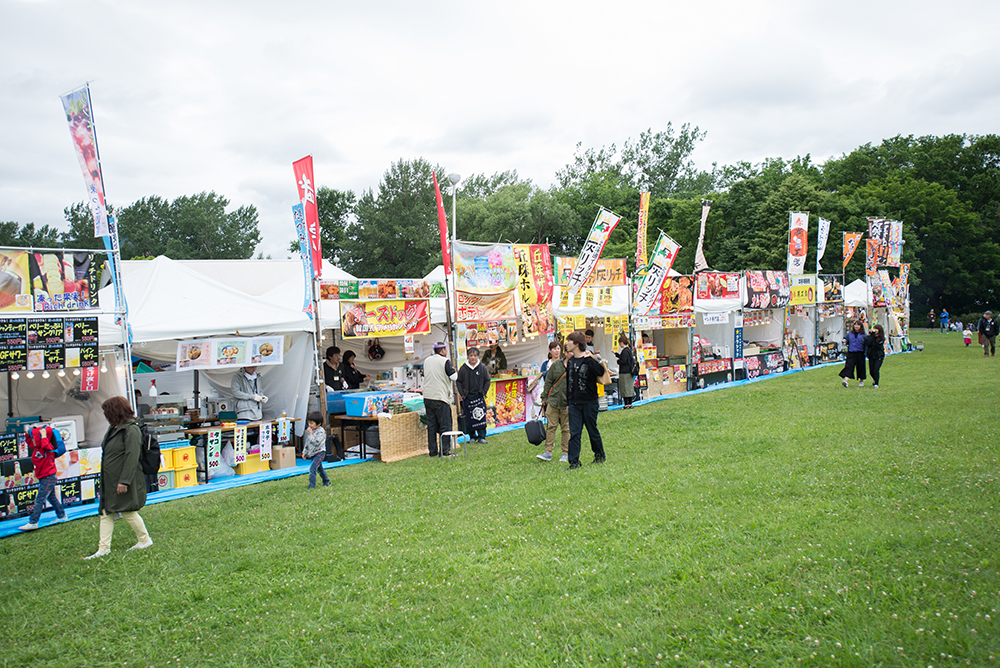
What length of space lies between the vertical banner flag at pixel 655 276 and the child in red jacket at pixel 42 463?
1136 centimetres

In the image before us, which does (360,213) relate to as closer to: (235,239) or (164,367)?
(235,239)

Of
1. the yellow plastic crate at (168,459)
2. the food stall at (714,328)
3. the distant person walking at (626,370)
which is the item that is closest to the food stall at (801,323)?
the food stall at (714,328)

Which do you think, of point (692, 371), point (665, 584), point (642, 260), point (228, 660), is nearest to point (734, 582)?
point (665, 584)

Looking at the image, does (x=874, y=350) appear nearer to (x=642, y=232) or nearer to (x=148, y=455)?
(x=642, y=232)

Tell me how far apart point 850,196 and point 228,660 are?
162ft

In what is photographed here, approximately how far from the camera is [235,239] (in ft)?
168

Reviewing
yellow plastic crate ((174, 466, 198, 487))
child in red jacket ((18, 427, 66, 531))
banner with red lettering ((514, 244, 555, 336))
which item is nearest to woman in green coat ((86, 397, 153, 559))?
child in red jacket ((18, 427, 66, 531))

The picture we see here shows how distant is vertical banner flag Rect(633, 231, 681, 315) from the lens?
1473 centimetres

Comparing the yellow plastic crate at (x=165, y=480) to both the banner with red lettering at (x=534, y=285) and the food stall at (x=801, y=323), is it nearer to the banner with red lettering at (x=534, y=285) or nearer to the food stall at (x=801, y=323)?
the banner with red lettering at (x=534, y=285)

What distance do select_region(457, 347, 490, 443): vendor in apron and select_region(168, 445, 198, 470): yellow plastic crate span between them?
412cm

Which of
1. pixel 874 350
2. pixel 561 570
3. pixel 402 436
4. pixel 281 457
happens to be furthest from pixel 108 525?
pixel 874 350

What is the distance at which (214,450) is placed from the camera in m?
8.98

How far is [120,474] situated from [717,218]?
141 ft

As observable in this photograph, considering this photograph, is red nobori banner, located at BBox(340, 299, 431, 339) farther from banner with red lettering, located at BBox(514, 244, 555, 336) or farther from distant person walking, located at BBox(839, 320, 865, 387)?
distant person walking, located at BBox(839, 320, 865, 387)
